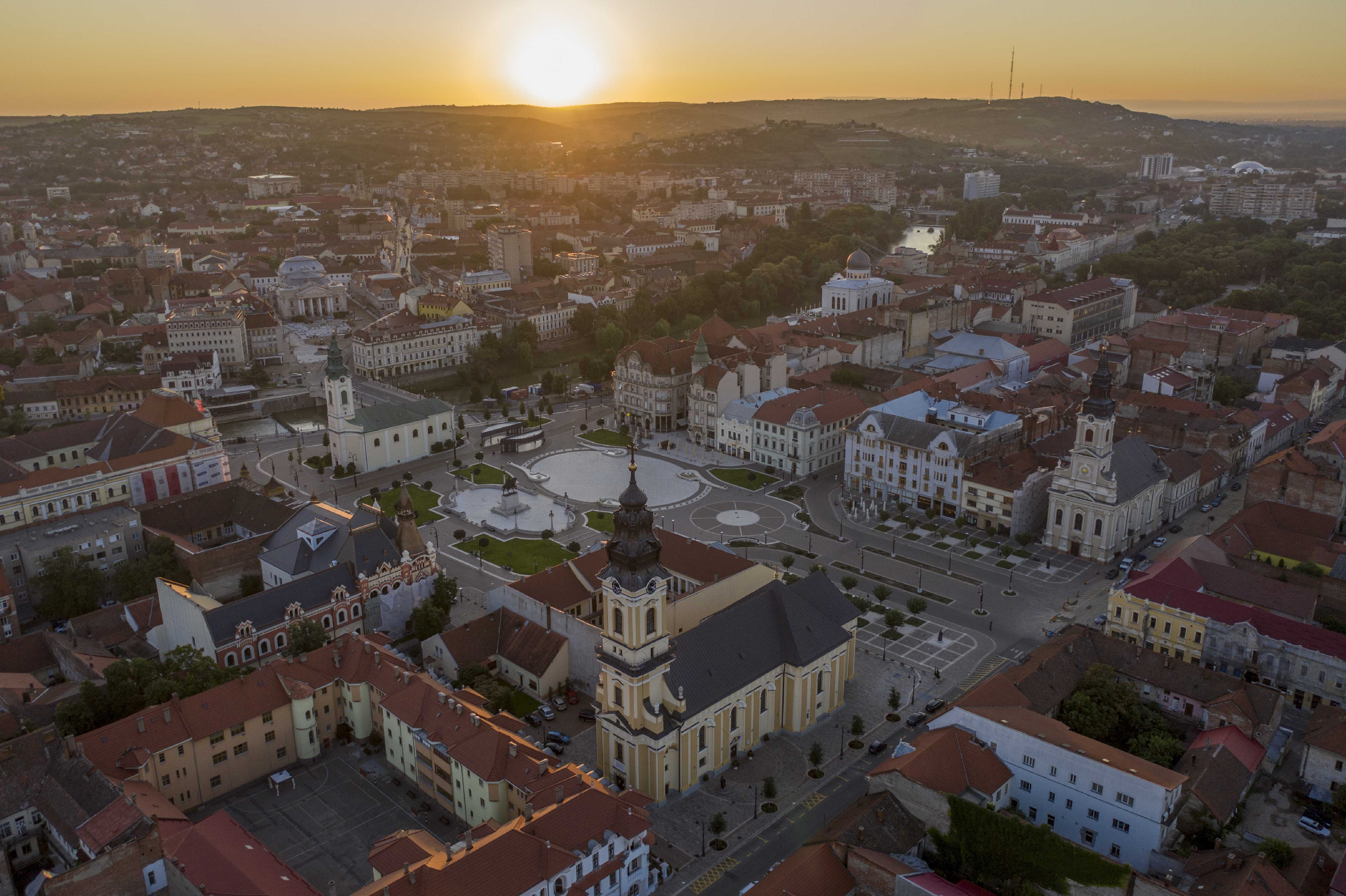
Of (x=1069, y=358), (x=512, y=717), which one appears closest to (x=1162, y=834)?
(x=512, y=717)

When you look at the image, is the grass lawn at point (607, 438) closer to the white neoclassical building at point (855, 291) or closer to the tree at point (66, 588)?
the white neoclassical building at point (855, 291)

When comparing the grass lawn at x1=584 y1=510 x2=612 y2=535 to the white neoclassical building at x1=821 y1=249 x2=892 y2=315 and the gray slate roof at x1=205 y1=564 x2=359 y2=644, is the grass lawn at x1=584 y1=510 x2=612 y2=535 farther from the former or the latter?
the white neoclassical building at x1=821 y1=249 x2=892 y2=315

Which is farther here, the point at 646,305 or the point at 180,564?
the point at 646,305

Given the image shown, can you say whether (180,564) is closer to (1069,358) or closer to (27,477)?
(27,477)

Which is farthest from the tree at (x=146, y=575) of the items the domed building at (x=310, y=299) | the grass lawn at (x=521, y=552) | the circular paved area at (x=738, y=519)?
the domed building at (x=310, y=299)

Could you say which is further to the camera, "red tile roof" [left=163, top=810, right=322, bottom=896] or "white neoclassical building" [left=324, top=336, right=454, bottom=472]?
"white neoclassical building" [left=324, top=336, right=454, bottom=472]

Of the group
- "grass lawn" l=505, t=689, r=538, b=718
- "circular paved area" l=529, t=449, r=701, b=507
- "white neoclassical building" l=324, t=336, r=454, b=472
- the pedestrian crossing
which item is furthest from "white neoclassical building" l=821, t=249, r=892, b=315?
"grass lawn" l=505, t=689, r=538, b=718

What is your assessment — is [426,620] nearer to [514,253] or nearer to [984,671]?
[984,671]
